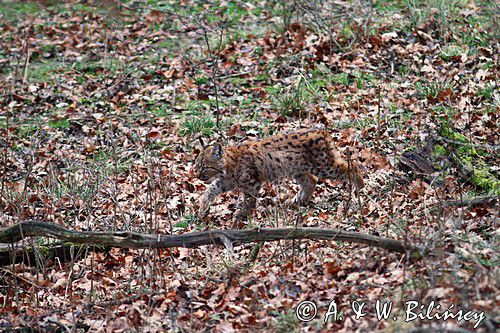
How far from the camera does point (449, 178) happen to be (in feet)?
31.5

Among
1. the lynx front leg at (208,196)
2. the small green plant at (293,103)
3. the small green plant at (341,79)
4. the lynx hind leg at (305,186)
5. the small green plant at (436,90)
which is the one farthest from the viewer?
the small green plant at (341,79)

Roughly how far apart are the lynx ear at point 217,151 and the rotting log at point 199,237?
2.54 m

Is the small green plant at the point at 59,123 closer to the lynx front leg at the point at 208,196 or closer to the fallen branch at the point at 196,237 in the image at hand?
the lynx front leg at the point at 208,196

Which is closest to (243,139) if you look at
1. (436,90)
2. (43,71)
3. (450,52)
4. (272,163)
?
(272,163)

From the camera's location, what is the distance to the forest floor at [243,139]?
725 cm

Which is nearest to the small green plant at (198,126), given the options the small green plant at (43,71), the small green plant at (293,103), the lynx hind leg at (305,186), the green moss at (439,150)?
the small green plant at (293,103)

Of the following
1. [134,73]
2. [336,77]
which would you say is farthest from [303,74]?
[134,73]

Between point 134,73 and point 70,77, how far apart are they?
4.55ft

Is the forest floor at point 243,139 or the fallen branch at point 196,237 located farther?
the fallen branch at point 196,237

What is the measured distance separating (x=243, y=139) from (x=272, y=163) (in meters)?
1.68

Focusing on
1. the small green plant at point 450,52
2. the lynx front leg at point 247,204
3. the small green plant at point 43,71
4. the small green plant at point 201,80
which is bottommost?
the small green plant at point 43,71

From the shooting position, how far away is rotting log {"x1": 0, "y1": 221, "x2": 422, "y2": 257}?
24.3ft

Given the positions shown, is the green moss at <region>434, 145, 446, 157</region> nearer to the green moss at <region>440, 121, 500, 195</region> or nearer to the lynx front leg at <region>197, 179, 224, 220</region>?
the green moss at <region>440, 121, 500, 195</region>

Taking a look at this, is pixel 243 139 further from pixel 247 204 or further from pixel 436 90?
pixel 436 90
